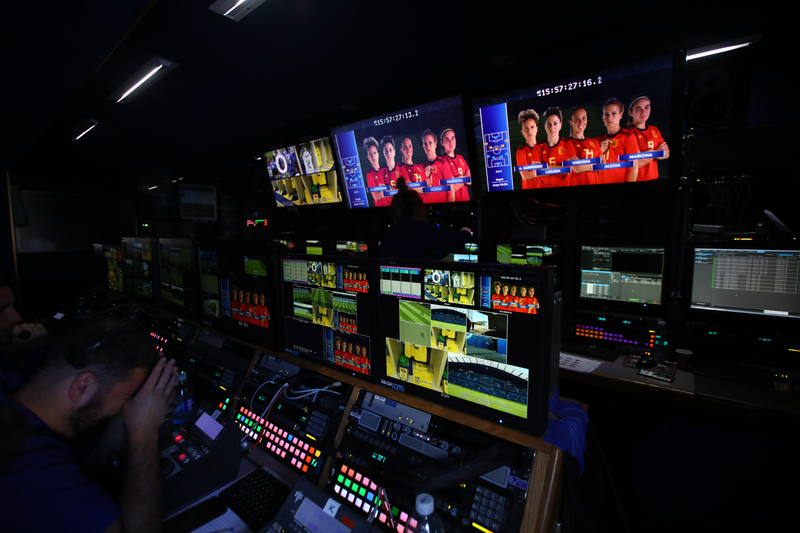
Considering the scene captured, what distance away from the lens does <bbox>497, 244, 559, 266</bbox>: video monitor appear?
2553mm

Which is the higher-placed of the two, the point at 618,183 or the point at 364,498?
the point at 618,183

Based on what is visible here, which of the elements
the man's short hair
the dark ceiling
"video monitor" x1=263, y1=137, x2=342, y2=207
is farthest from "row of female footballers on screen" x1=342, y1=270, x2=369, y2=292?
"video monitor" x1=263, y1=137, x2=342, y2=207

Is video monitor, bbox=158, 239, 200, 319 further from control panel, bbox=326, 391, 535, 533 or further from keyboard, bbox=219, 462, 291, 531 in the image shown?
control panel, bbox=326, 391, 535, 533

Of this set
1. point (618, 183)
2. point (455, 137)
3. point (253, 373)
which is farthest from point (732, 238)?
point (253, 373)

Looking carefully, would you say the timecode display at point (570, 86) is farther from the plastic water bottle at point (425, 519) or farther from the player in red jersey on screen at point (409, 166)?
the plastic water bottle at point (425, 519)

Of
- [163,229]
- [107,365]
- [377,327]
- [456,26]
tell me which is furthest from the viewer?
[163,229]

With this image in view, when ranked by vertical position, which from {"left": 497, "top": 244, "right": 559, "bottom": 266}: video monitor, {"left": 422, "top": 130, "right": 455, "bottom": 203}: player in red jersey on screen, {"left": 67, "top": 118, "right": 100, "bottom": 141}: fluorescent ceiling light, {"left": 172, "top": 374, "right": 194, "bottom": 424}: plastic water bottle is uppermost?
{"left": 67, "top": 118, "right": 100, "bottom": 141}: fluorescent ceiling light

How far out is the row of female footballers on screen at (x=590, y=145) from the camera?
196 centimetres

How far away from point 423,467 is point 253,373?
983mm

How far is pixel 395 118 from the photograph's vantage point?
2.72m

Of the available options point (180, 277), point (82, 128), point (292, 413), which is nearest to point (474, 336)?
point (292, 413)

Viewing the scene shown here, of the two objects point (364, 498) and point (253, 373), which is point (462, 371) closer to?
point (364, 498)

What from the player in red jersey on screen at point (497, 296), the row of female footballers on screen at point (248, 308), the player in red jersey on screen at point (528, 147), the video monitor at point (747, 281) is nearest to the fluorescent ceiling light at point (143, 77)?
the row of female footballers on screen at point (248, 308)

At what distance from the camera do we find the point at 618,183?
2094 mm
